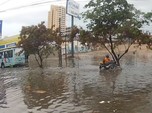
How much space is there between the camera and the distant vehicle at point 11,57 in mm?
41219

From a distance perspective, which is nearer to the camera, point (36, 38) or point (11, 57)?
point (36, 38)

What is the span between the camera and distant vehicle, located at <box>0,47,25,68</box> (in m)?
41.2

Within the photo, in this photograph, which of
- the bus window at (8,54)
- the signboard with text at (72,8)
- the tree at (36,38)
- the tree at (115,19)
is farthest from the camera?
the signboard with text at (72,8)

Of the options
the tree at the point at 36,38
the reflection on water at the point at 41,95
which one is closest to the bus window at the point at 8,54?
the tree at the point at 36,38

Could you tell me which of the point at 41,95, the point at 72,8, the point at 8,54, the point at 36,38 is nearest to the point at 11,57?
the point at 8,54

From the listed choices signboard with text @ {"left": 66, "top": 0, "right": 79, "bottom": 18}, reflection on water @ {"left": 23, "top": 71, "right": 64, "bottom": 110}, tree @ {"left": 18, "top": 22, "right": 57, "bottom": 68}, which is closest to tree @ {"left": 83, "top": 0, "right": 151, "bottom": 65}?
tree @ {"left": 18, "top": 22, "right": 57, "bottom": 68}

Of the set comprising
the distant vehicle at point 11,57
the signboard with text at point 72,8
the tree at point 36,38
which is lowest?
the distant vehicle at point 11,57

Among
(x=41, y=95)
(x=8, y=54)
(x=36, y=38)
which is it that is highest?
(x=36, y=38)

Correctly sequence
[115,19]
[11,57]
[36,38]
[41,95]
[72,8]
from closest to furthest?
[41,95] < [115,19] < [36,38] < [11,57] < [72,8]

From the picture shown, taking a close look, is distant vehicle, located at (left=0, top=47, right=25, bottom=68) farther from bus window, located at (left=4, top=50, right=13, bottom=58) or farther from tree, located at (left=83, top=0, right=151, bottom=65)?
tree, located at (left=83, top=0, right=151, bottom=65)

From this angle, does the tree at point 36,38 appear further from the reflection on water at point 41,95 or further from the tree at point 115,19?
the reflection on water at point 41,95

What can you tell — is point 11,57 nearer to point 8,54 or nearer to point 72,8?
point 8,54

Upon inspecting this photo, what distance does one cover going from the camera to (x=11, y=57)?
41375 millimetres

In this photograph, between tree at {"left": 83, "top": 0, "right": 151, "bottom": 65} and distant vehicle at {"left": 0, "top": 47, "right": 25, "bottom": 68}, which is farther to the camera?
distant vehicle at {"left": 0, "top": 47, "right": 25, "bottom": 68}
